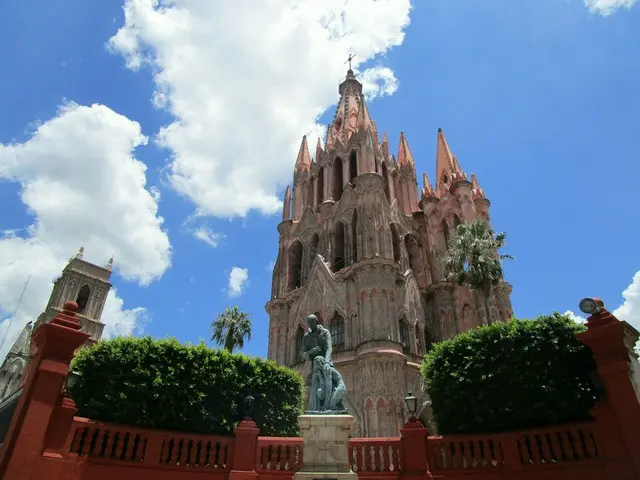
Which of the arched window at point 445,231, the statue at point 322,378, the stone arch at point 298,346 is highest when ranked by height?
the arched window at point 445,231

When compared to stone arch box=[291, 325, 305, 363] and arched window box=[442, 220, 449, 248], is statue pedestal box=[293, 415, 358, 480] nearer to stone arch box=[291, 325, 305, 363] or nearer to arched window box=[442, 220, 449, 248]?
stone arch box=[291, 325, 305, 363]

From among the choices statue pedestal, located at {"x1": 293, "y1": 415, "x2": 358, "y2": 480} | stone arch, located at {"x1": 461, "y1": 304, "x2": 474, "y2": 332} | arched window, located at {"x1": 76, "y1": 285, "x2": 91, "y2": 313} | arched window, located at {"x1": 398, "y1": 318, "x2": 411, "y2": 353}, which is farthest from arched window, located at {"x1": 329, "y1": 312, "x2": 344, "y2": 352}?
arched window, located at {"x1": 76, "y1": 285, "x2": 91, "y2": 313}

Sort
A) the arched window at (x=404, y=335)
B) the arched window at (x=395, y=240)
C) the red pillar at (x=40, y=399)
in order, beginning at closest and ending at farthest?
the red pillar at (x=40, y=399)
the arched window at (x=404, y=335)
the arched window at (x=395, y=240)

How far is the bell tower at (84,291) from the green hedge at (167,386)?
39768 mm

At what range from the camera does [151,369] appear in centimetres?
1305

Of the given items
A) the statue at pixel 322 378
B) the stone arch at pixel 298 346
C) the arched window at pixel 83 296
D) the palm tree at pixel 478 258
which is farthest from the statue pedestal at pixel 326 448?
the arched window at pixel 83 296

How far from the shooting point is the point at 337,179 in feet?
130

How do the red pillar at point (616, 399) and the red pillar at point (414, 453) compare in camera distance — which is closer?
the red pillar at point (616, 399)

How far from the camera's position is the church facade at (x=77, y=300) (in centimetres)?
4634

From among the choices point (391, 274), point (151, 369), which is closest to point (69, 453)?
point (151, 369)

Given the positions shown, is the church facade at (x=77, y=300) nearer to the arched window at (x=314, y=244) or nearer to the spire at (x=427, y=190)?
the arched window at (x=314, y=244)

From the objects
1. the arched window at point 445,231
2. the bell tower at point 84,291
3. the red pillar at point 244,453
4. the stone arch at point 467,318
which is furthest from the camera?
the bell tower at point 84,291

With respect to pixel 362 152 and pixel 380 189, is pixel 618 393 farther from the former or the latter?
pixel 362 152

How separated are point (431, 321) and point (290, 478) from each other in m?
23.6
